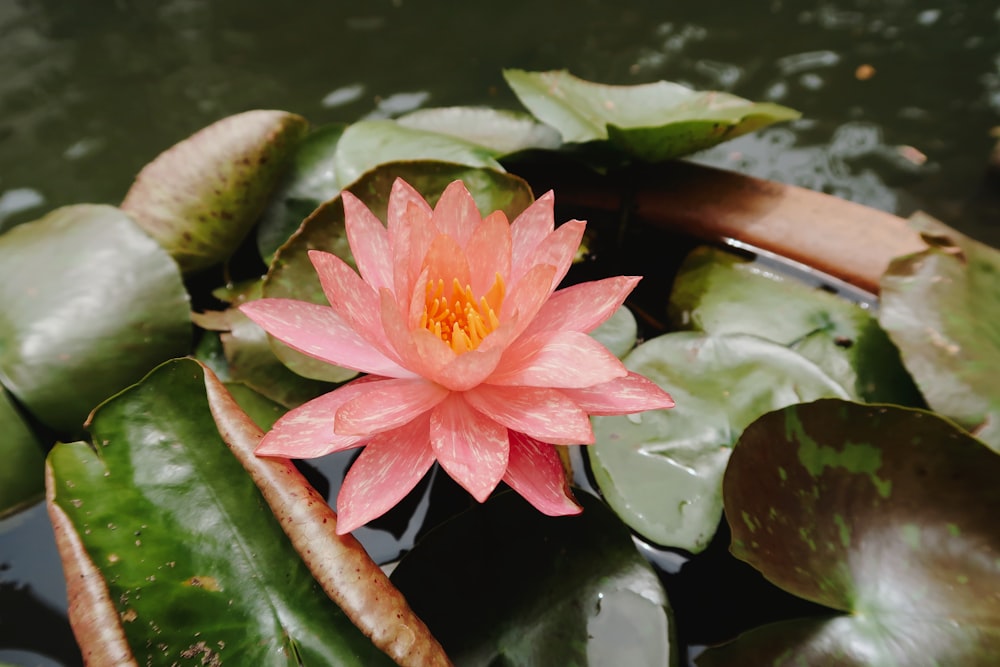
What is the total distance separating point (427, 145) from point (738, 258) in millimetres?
526

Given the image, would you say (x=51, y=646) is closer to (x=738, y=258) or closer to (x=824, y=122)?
(x=738, y=258)

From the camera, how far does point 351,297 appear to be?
530mm

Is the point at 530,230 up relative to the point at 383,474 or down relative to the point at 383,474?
up

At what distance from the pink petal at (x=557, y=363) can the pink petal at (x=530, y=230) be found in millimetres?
92

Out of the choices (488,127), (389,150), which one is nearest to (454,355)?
(389,150)

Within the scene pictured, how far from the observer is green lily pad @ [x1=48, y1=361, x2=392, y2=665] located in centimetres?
50

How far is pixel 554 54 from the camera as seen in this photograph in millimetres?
1696

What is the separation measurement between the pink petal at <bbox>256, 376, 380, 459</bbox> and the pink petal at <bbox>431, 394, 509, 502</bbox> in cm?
7

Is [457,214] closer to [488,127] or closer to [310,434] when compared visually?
[310,434]

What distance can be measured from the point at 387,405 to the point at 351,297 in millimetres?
104

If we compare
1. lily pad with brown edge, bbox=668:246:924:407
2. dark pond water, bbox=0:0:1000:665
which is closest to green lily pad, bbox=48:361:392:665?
lily pad with brown edge, bbox=668:246:924:407

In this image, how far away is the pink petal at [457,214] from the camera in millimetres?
583

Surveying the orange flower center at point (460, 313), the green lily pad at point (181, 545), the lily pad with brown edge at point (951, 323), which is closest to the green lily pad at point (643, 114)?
the lily pad with brown edge at point (951, 323)

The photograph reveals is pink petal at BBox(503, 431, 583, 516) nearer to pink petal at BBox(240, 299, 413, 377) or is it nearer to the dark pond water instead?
pink petal at BBox(240, 299, 413, 377)
